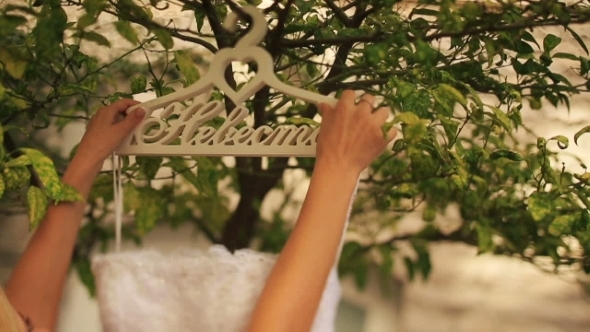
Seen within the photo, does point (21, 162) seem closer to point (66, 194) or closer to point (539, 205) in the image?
point (66, 194)

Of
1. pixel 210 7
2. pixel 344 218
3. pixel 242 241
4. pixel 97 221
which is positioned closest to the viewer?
→ pixel 344 218

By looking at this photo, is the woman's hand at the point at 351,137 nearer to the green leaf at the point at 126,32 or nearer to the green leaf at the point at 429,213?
the green leaf at the point at 126,32

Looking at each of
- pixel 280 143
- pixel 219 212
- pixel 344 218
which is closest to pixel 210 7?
pixel 280 143

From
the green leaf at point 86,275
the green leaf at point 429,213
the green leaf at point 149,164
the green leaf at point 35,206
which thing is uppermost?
the green leaf at point 429,213

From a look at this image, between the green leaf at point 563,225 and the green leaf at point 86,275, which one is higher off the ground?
the green leaf at point 563,225

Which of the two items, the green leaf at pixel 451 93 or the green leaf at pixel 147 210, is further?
the green leaf at pixel 147 210

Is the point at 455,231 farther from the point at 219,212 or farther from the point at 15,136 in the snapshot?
the point at 15,136

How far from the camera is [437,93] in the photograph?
686 millimetres

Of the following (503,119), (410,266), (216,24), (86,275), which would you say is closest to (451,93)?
(503,119)

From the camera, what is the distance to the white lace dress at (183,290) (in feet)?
2.26


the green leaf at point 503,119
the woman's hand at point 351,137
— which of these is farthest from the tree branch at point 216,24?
the green leaf at point 503,119

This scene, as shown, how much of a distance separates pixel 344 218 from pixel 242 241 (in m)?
0.40

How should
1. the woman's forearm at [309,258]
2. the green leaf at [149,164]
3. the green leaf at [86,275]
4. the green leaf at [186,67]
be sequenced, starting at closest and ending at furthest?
1. the woman's forearm at [309,258]
2. the green leaf at [186,67]
3. the green leaf at [149,164]
4. the green leaf at [86,275]

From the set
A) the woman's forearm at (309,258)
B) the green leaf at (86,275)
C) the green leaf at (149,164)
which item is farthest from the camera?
the green leaf at (86,275)
